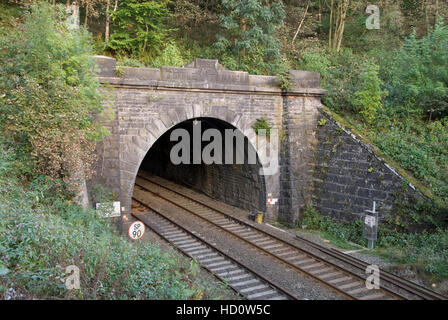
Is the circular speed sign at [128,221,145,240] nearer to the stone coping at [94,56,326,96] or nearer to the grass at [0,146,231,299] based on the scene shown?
the grass at [0,146,231,299]

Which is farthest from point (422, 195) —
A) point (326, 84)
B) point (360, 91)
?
point (326, 84)

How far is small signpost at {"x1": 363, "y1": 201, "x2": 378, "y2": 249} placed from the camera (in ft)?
34.6

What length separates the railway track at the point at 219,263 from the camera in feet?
26.0

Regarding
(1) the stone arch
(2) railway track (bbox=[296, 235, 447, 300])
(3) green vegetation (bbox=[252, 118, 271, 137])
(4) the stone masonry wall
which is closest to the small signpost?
(4) the stone masonry wall

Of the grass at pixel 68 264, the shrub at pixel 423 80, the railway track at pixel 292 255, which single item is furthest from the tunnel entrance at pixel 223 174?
the grass at pixel 68 264

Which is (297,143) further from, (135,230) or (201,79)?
(135,230)

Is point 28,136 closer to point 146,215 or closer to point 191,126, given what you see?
point 146,215

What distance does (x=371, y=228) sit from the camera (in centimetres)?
1056

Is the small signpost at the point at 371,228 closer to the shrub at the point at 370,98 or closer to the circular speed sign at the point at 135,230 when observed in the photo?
the shrub at the point at 370,98

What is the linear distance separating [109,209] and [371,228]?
7.29 metres

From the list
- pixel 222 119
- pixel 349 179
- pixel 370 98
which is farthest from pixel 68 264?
pixel 370 98

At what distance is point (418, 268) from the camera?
29.0 feet

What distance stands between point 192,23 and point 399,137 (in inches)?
526

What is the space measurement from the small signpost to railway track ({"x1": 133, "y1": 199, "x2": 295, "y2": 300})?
3910mm
